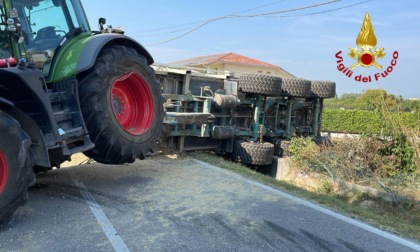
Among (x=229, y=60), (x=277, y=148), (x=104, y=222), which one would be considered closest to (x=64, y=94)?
(x=104, y=222)

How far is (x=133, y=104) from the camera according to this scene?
559 cm

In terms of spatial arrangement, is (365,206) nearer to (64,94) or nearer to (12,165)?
(64,94)

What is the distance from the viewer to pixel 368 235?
14.0ft

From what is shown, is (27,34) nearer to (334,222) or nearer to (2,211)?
(2,211)

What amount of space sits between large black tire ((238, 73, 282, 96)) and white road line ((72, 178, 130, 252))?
5.28 m

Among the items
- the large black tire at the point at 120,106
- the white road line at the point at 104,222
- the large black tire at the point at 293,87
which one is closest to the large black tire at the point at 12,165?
the white road line at the point at 104,222

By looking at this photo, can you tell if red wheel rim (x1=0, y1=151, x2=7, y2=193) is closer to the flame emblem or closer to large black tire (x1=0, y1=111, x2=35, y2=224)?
large black tire (x1=0, y1=111, x2=35, y2=224)

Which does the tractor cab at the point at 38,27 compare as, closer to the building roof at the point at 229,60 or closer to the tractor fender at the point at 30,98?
the tractor fender at the point at 30,98

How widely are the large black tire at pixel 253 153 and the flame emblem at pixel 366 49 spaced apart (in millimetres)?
3246

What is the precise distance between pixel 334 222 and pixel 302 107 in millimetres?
7336

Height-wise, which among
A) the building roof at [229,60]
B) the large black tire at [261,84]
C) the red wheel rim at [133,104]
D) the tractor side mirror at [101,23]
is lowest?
the red wheel rim at [133,104]

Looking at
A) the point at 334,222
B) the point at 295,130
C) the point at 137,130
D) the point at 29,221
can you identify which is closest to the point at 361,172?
the point at 295,130

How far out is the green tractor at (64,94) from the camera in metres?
3.76

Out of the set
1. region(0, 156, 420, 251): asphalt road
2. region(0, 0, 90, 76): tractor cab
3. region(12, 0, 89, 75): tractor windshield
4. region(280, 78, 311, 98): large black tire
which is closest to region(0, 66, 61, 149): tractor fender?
region(0, 0, 90, 76): tractor cab
